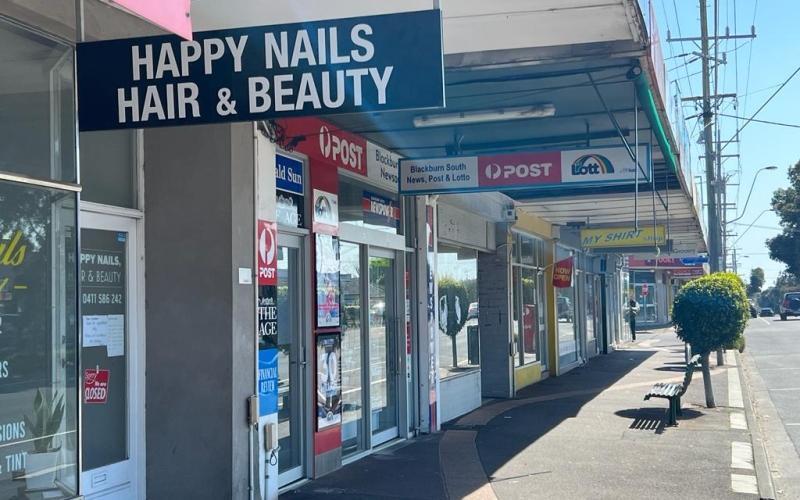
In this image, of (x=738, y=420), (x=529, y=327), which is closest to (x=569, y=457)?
(x=738, y=420)

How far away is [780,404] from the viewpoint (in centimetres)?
1484

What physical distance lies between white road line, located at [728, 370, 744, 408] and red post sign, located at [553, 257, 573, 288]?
13.1 feet

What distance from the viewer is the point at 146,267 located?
22.4 feet

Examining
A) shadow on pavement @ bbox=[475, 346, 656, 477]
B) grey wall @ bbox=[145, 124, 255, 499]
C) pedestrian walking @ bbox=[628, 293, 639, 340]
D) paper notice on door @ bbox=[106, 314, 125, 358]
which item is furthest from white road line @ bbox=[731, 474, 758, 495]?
pedestrian walking @ bbox=[628, 293, 639, 340]

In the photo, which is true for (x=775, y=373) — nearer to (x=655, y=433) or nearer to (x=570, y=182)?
(x=655, y=433)

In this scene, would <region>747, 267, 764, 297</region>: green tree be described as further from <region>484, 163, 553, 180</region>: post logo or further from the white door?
the white door

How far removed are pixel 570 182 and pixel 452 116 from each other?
155 cm

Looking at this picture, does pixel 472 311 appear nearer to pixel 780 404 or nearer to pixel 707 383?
pixel 707 383

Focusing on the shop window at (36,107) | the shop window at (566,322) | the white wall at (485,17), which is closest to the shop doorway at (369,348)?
the white wall at (485,17)

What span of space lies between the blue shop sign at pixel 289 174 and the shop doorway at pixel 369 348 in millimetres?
1282

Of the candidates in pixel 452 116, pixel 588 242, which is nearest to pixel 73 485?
pixel 452 116

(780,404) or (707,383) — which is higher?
(707,383)

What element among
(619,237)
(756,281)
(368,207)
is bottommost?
(368,207)

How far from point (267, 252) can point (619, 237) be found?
50.4 ft
